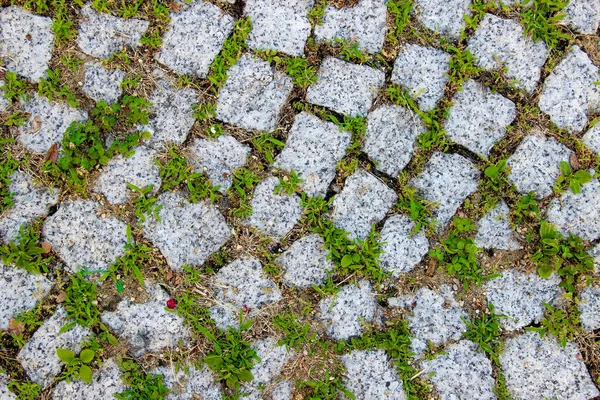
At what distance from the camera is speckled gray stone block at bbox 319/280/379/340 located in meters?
2.91

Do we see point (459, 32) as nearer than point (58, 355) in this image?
No

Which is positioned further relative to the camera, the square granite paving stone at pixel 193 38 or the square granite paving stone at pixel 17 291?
the square granite paving stone at pixel 193 38

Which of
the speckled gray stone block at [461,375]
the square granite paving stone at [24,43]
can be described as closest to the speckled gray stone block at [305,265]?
the speckled gray stone block at [461,375]

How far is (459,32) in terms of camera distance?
300cm

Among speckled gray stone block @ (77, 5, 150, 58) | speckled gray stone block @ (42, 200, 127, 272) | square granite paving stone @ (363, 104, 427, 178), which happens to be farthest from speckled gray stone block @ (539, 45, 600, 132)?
speckled gray stone block @ (42, 200, 127, 272)

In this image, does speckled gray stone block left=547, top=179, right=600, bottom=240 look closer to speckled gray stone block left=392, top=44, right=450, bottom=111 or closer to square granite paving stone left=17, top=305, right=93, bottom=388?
speckled gray stone block left=392, top=44, right=450, bottom=111

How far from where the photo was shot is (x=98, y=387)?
9.32 ft

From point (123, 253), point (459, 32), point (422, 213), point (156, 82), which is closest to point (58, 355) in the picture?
point (123, 253)

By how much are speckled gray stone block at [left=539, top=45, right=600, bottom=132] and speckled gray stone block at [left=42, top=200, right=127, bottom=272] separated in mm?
2393

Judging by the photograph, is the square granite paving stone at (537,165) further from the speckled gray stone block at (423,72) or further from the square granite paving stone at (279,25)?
the square granite paving stone at (279,25)

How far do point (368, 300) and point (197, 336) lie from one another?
91cm

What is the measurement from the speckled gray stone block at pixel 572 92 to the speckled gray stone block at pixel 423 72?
21.9 inches

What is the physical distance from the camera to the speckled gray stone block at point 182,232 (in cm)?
290

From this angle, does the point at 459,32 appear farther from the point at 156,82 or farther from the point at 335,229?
the point at 156,82
